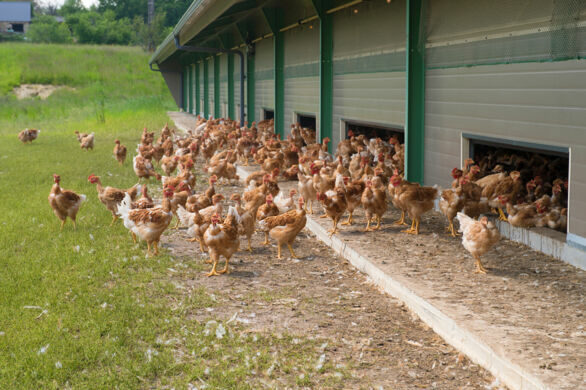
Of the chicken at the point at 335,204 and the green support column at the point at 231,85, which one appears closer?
the chicken at the point at 335,204

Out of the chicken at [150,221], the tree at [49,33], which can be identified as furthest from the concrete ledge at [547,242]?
the tree at [49,33]

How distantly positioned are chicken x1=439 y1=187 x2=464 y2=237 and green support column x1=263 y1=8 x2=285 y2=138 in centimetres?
1133

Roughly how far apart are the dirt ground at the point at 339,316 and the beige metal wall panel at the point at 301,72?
8.14 metres

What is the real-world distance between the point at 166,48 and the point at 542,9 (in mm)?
29257

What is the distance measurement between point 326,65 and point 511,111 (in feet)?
24.2

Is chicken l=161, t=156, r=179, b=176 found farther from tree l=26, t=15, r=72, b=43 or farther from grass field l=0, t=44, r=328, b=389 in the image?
tree l=26, t=15, r=72, b=43

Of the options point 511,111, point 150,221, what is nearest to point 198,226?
point 150,221

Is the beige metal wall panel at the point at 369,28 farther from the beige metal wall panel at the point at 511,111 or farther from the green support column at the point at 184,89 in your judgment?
the green support column at the point at 184,89

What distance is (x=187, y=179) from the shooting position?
1198cm

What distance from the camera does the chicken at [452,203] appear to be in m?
8.70

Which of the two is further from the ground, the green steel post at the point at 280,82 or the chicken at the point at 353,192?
the green steel post at the point at 280,82

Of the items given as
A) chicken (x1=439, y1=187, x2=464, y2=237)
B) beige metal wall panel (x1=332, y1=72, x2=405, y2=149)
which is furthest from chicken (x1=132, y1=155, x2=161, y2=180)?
chicken (x1=439, y1=187, x2=464, y2=237)

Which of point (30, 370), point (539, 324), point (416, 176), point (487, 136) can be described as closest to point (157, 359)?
point (30, 370)

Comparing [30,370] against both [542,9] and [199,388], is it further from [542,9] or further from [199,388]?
[542,9]
